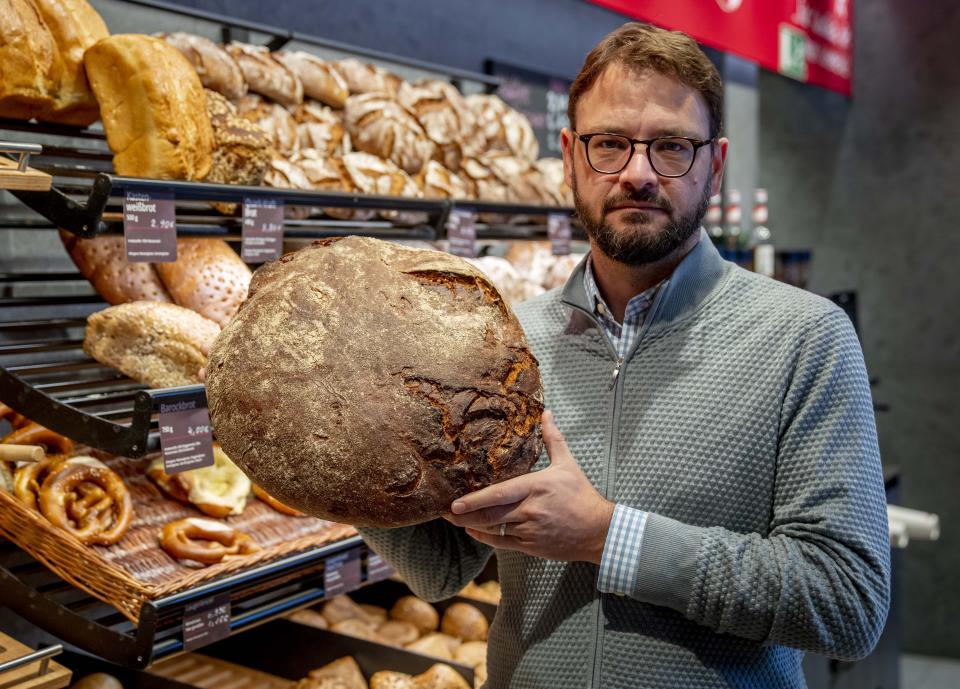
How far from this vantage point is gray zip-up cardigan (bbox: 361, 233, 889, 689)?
129 centimetres

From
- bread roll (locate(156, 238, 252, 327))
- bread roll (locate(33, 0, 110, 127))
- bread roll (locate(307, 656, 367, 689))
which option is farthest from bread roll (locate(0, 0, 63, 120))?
bread roll (locate(307, 656, 367, 689))

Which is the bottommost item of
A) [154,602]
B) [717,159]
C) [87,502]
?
[154,602]

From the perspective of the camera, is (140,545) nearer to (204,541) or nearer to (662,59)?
(204,541)

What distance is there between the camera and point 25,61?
171cm

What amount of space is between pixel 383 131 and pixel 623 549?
1.63 m

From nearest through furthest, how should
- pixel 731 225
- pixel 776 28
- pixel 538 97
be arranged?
pixel 538 97
pixel 776 28
pixel 731 225

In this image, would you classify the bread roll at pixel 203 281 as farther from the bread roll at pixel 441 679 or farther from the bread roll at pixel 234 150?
the bread roll at pixel 441 679

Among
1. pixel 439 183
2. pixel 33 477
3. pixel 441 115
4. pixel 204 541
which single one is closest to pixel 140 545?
pixel 204 541

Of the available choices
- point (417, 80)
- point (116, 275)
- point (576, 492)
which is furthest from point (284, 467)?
point (417, 80)

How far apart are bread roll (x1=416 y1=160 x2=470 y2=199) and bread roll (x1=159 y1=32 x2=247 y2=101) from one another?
555mm

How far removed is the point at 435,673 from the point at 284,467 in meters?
1.10

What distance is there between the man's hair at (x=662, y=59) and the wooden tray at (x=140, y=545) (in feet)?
3.67

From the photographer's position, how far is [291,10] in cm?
281

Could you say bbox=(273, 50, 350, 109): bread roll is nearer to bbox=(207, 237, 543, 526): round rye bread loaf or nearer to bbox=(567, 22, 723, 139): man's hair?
bbox=(567, 22, 723, 139): man's hair
